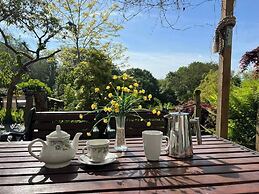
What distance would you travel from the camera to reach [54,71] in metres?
13.4

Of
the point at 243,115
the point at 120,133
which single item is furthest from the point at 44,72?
the point at 120,133

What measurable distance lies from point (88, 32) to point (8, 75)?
2.85 meters

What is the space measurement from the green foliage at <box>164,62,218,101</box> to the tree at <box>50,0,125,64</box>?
7.16 ft

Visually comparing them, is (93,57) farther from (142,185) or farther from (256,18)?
(142,185)

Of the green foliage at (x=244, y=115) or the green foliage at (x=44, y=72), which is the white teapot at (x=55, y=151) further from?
the green foliage at (x=44, y=72)

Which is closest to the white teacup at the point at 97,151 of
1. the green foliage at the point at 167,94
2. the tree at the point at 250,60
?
the tree at the point at 250,60

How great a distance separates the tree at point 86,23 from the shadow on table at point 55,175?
693 cm

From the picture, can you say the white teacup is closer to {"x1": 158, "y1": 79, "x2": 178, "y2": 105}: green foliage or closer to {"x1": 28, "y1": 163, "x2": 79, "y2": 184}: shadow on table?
{"x1": 28, "y1": 163, "x2": 79, "y2": 184}: shadow on table

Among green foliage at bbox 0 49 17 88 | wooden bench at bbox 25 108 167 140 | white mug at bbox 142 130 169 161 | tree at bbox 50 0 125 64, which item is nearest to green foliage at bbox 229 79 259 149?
wooden bench at bbox 25 108 167 140

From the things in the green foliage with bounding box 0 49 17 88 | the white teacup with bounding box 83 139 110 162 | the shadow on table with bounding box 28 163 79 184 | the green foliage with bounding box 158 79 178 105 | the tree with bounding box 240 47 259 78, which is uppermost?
the green foliage with bounding box 0 49 17 88

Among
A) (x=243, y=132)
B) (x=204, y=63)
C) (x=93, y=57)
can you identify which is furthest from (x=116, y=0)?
(x=204, y=63)

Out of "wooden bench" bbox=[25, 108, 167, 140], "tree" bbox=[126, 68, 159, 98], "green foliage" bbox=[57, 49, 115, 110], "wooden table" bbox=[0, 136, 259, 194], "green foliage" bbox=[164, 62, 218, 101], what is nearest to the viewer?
"wooden table" bbox=[0, 136, 259, 194]

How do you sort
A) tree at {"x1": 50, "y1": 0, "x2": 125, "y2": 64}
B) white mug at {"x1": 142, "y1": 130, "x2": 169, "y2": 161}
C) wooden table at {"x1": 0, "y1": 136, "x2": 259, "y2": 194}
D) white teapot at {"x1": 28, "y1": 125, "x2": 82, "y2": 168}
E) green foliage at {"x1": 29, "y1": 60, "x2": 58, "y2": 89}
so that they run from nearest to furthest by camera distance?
wooden table at {"x1": 0, "y1": 136, "x2": 259, "y2": 194} < white teapot at {"x1": 28, "y1": 125, "x2": 82, "y2": 168} < white mug at {"x1": 142, "y1": 130, "x2": 169, "y2": 161} < tree at {"x1": 50, "y1": 0, "x2": 125, "y2": 64} < green foliage at {"x1": 29, "y1": 60, "x2": 58, "y2": 89}

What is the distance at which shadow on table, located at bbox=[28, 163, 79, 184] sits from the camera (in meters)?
1.05
